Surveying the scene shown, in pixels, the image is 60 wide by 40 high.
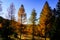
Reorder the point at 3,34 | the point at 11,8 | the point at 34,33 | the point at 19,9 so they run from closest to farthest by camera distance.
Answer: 1. the point at 3,34
2. the point at 11,8
3. the point at 19,9
4. the point at 34,33

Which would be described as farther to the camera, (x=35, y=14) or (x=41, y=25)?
(x=35, y=14)

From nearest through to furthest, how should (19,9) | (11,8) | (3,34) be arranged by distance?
1. (3,34)
2. (11,8)
3. (19,9)

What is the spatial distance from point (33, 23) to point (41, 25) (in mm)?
6509

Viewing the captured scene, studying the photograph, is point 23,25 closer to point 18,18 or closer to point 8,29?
point 18,18

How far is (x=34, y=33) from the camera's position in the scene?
51312 mm

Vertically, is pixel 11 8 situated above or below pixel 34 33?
above

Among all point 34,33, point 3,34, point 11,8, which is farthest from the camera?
point 34,33

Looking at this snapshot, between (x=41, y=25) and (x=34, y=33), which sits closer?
(x=41, y=25)

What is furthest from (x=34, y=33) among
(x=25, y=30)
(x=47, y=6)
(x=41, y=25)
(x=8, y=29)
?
(x=8, y=29)

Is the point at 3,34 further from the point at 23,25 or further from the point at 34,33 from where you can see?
the point at 34,33

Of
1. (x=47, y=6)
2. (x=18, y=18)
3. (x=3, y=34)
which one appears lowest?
(x=3, y=34)

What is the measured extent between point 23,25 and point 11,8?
19.5 ft

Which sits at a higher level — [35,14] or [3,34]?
[35,14]

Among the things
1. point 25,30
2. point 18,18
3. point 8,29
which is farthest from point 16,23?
point 8,29
